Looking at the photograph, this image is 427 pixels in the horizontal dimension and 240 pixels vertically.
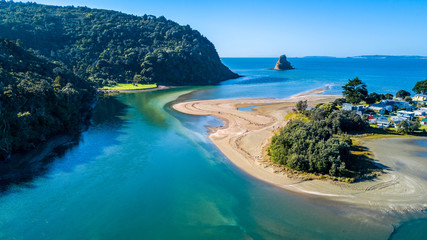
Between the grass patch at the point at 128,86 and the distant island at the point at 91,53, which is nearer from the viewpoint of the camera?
the distant island at the point at 91,53

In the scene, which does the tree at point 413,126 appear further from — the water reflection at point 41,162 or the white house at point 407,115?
the water reflection at point 41,162

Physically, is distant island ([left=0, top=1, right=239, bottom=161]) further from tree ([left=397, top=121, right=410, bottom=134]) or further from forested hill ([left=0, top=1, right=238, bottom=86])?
tree ([left=397, top=121, right=410, bottom=134])

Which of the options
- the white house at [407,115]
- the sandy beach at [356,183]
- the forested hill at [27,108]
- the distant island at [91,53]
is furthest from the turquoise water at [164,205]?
the white house at [407,115]

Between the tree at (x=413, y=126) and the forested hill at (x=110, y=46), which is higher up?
the forested hill at (x=110, y=46)

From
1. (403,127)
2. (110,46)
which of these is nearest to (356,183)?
(403,127)

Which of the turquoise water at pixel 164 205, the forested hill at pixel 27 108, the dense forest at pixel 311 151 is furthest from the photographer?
the forested hill at pixel 27 108

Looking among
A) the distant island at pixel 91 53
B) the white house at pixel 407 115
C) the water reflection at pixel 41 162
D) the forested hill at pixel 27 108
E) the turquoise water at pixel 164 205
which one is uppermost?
the distant island at pixel 91 53

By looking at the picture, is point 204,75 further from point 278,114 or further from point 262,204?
point 262,204

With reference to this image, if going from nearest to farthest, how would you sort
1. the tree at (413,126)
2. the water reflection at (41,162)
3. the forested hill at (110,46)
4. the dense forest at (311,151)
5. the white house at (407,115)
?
the water reflection at (41,162) < the dense forest at (311,151) < the tree at (413,126) < the white house at (407,115) < the forested hill at (110,46)
